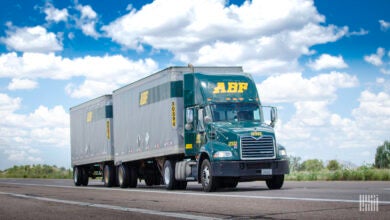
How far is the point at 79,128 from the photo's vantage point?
35688 mm

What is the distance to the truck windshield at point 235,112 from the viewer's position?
2069 cm

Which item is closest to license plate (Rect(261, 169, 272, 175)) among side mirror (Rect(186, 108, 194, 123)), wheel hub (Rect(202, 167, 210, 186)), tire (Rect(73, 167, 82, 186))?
wheel hub (Rect(202, 167, 210, 186))

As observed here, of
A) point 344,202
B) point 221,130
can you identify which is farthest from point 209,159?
point 344,202

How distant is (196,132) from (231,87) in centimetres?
189

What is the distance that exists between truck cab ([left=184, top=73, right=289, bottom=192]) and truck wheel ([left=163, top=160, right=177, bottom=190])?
121 centimetres

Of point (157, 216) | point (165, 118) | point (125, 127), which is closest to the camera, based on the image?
point (157, 216)

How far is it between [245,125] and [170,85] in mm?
3592

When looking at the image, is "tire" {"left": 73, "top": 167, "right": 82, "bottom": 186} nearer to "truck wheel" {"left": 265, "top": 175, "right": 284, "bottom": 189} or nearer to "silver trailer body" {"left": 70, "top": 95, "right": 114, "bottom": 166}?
"silver trailer body" {"left": 70, "top": 95, "right": 114, "bottom": 166}

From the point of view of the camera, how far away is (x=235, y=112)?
68.3 feet

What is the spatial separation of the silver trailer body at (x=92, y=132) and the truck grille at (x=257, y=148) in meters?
11.7

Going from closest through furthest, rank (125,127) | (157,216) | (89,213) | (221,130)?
(157,216) → (89,213) → (221,130) → (125,127)

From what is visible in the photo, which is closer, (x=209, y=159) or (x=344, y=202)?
(x=344, y=202)

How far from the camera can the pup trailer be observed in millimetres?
19797

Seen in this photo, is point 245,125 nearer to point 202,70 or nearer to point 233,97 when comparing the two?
point 233,97
